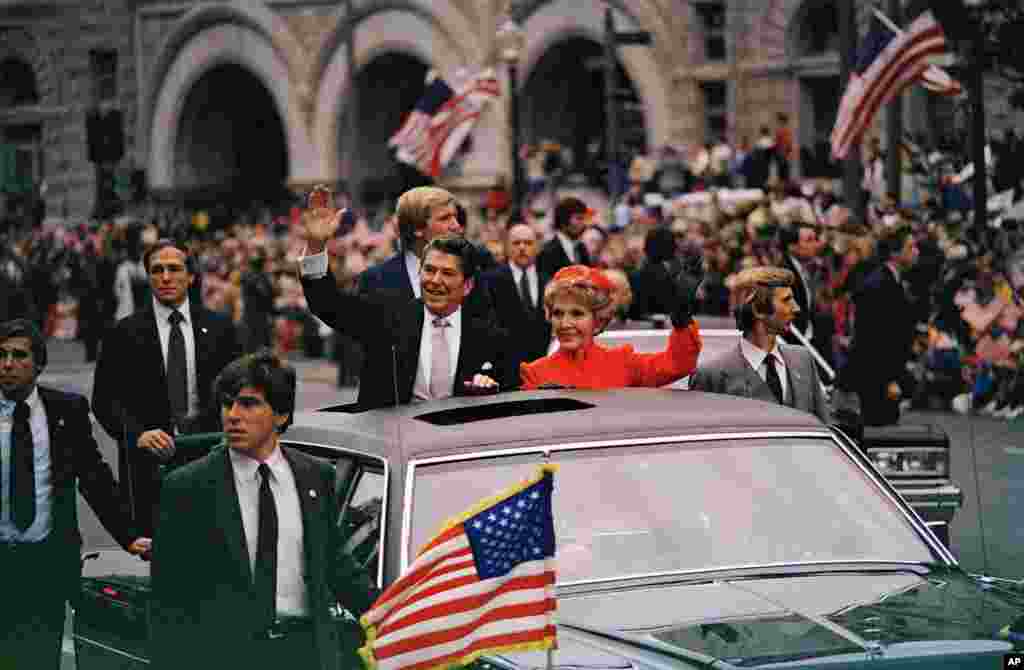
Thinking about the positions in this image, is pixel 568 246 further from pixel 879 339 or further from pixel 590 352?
pixel 590 352

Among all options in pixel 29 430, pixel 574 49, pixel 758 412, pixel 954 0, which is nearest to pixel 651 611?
pixel 758 412

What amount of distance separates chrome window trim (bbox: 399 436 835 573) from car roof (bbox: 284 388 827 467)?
14mm

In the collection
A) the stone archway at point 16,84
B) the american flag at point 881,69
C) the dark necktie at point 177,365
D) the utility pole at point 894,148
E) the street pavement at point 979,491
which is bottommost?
the street pavement at point 979,491

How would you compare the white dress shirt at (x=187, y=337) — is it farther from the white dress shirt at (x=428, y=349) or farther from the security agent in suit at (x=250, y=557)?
the security agent in suit at (x=250, y=557)

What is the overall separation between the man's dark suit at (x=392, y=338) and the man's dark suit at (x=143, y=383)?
1703 mm

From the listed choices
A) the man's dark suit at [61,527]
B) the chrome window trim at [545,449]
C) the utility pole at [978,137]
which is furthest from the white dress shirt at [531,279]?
the chrome window trim at [545,449]

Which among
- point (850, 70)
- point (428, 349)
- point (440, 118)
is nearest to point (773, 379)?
point (428, 349)

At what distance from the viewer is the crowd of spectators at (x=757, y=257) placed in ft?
67.2

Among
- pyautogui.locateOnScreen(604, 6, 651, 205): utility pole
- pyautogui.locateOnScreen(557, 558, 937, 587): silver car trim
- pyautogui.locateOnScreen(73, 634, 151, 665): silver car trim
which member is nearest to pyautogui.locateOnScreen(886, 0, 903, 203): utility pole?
pyautogui.locateOnScreen(604, 6, 651, 205): utility pole

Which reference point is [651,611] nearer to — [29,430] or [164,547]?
[164,547]

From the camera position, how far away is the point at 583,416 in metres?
6.74

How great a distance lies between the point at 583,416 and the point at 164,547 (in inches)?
53.1

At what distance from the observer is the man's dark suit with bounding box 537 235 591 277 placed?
14.8 meters

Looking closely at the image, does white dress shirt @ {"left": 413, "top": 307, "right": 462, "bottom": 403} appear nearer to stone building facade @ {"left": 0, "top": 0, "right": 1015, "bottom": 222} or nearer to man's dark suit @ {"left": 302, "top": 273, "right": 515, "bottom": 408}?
man's dark suit @ {"left": 302, "top": 273, "right": 515, "bottom": 408}
